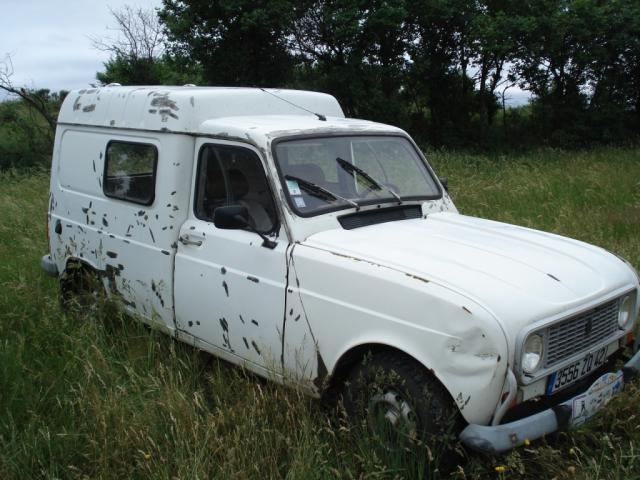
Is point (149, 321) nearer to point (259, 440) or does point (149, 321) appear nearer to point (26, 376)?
point (26, 376)

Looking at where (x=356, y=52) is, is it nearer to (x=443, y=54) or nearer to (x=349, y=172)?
(x=443, y=54)

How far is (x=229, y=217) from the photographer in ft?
11.2

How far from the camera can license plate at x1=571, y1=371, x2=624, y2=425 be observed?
280 centimetres

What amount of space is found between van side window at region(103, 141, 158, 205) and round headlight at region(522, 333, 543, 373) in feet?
9.23

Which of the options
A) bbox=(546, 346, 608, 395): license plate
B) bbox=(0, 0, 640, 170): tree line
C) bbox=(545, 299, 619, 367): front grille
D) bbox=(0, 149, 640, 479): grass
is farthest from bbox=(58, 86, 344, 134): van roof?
bbox=(0, 0, 640, 170): tree line

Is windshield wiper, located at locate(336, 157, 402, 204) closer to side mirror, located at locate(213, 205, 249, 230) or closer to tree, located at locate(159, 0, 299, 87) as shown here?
side mirror, located at locate(213, 205, 249, 230)

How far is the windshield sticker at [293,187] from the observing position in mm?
3614

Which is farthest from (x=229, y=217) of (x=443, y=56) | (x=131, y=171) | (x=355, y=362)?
(x=443, y=56)

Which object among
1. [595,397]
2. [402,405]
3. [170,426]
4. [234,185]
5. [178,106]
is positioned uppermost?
[178,106]

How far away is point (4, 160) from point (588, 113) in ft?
73.6

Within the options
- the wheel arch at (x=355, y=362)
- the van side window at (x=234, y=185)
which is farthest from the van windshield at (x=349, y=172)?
the wheel arch at (x=355, y=362)

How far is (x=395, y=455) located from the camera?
111 inches

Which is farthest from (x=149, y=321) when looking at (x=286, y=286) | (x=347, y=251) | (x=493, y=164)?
(x=493, y=164)

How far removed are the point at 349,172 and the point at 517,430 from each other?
1991mm
